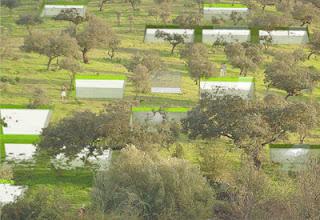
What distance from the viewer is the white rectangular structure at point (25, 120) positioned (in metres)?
43.3

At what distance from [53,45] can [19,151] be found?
18.7 metres

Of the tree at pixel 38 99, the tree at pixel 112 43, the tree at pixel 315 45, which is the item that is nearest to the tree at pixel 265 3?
the tree at pixel 315 45

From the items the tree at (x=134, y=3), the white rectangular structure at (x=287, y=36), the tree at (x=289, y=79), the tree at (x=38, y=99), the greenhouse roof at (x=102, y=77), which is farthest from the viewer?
the tree at (x=134, y=3)

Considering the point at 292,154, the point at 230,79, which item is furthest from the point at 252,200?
the point at 230,79

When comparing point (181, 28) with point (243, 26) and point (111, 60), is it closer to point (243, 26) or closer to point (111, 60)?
point (243, 26)

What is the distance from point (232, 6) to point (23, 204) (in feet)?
191

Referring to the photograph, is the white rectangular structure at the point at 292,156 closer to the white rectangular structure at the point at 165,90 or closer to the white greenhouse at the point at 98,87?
the white rectangular structure at the point at 165,90

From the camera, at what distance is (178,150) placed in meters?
42.1

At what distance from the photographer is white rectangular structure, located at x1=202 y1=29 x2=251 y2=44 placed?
226 ft

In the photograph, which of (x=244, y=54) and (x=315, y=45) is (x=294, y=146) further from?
(x=315, y=45)

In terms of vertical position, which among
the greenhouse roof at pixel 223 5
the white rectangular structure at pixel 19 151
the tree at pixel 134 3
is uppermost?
the white rectangular structure at pixel 19 151

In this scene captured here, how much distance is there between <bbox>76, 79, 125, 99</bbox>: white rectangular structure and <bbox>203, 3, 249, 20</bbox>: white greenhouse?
1108 inches

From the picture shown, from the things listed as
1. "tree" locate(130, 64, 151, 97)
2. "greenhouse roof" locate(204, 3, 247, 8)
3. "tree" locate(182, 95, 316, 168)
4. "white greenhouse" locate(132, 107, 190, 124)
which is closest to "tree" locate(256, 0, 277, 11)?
"greenhouse roof" locate(204, 3, 247, 8)

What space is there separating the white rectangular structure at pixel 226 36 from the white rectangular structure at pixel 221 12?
7.50m
